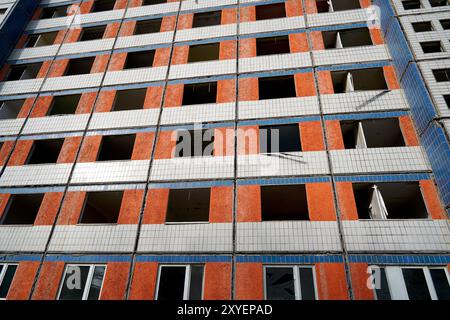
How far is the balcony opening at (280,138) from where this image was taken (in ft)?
42.2

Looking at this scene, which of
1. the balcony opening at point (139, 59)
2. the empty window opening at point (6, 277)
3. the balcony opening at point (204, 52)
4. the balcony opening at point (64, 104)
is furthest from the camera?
the balcony opening at point (139, 59)

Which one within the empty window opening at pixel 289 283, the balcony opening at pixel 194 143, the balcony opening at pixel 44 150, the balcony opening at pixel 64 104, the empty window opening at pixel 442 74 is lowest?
the empty window opening at pixel 289 283

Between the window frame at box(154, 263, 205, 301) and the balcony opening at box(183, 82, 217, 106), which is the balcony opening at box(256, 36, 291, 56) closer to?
the balcony opening at box(183, 82, 217, 106)

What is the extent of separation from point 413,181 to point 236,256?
7.03m

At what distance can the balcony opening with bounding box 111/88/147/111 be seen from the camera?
1581cm

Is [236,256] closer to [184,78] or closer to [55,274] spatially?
[55,274]

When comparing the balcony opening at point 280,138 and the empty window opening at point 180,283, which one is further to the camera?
the balcony opening at point 280,138

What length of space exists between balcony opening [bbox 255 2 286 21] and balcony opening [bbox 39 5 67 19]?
1387 cm

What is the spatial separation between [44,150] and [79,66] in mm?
5882

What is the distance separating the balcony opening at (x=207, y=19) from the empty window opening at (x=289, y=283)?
14589 mm

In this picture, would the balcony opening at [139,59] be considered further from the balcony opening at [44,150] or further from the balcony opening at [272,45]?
the balcony opening at [272,45]

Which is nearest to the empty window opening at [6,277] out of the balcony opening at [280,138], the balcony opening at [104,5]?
the balcony opening at [280,138]

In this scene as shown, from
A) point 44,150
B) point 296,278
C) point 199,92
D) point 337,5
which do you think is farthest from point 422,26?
point 44,150
